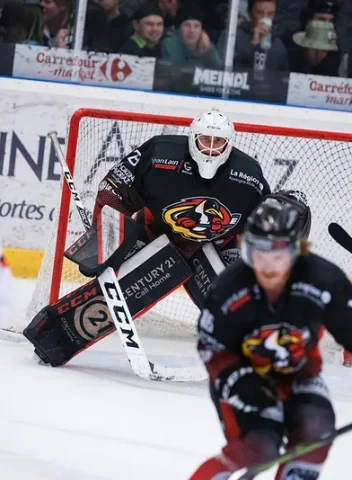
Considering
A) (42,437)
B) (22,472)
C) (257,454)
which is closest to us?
(257,454)

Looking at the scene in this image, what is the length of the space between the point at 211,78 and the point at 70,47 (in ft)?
2.34

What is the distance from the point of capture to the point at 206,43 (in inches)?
229

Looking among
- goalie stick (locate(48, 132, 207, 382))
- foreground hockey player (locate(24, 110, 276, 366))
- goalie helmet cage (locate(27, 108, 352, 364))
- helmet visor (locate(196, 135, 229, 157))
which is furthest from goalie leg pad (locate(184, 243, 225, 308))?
goalie helmet cage (locate(27, 108, 352, 364))

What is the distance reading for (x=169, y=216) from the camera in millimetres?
4242

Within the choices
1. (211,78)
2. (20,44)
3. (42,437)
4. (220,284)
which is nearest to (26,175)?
(20,44)

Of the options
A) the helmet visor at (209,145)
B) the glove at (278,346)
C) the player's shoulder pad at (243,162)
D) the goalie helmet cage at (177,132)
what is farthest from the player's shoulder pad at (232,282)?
the goalie helmet cage at (177,132)

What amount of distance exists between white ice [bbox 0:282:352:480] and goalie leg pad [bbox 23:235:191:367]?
10cm

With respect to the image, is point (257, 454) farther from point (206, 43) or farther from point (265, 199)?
point (206, 43)

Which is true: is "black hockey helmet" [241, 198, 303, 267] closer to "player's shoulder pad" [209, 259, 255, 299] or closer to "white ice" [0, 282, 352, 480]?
"player's shoulder pad" [209, 259, 255, 299]

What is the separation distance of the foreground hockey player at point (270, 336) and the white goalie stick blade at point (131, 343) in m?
1.61

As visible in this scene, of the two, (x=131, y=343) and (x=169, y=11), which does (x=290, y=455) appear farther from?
(x=169, y=11)

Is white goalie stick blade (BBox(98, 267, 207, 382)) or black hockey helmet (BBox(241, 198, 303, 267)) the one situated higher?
black hockey helmet (BBox(241, 198, 303, 267))

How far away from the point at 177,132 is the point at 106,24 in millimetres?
870

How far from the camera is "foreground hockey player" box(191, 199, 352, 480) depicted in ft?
8.17
